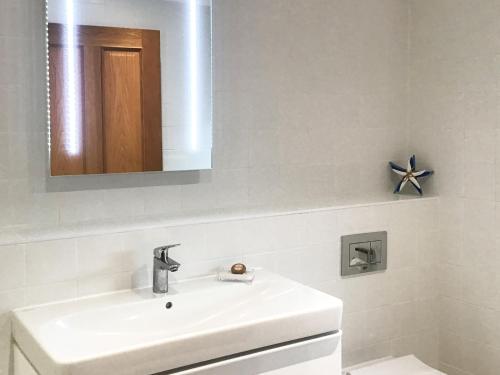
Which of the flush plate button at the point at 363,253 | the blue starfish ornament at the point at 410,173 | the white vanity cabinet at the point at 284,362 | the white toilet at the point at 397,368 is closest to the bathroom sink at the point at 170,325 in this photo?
the white vanity cabinet at the point at 284,362

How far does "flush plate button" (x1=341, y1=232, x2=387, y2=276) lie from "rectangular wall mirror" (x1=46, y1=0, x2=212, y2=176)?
2.12ft

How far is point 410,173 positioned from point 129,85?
1.27 m

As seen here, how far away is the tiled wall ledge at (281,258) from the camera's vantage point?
181 centimetres

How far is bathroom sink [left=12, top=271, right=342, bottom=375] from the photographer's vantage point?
147 centimetres

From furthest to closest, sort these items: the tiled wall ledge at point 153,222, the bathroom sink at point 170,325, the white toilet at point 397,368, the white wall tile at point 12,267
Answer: the white toilet at point 397,368 < the tiled wall ledge at point 153,222 < the white wall tile at point 12,267 < the bathroom sink at point 170,325

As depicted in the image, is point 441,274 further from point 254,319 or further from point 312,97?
point 254,319

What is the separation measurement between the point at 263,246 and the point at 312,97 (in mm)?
670

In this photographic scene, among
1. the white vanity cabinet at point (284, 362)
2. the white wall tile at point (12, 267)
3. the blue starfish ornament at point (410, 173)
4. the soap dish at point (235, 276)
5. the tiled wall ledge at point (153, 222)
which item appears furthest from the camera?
the blue starfish ornament at point (410, 173)

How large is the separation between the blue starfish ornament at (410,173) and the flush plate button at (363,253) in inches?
11.8

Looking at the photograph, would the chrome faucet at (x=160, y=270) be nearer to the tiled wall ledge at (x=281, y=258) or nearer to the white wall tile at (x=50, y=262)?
the tiled wall ledge at (x=281, y=258)

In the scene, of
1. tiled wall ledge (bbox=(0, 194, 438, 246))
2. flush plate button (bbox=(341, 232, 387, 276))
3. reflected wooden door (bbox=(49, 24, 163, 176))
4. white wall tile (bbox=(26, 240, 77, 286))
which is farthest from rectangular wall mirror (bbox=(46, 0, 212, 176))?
flush plate button (bbox=(341, 232, 387, 276))

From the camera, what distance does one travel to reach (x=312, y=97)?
251 cm

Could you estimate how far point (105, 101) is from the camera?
2018 mm

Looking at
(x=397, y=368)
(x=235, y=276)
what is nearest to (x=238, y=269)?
(x=235, y=276)
